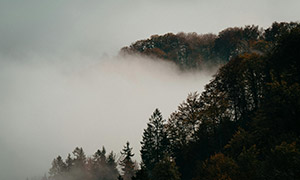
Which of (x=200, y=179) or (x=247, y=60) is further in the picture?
(x=247, y=60)

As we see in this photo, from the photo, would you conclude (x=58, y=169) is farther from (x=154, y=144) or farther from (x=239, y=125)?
(x=239, y=125)

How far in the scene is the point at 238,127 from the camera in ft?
163

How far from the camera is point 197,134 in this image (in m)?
68.0

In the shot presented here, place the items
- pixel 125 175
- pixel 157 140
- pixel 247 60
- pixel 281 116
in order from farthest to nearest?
pixel 125 175 → pixel 157 140 → pixel 247 60 → pixel 281 116

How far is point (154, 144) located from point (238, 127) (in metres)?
37.6

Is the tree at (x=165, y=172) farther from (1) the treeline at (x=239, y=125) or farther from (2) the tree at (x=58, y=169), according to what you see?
(2) the tree at (x=58, y=169)

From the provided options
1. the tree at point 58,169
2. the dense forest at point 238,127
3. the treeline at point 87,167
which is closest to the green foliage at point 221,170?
the dense forest at point 238,127

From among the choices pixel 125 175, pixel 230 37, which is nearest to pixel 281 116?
pixel 125 175

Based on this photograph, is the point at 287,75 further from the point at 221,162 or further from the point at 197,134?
the point at 197,134

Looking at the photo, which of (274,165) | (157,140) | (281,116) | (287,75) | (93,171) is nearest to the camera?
(274,165)

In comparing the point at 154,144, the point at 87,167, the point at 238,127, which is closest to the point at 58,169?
the point at 87,167

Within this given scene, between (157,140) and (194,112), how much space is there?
20.4m

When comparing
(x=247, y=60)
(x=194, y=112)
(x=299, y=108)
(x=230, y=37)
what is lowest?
(x=299, y=108)

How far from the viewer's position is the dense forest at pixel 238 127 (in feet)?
115
